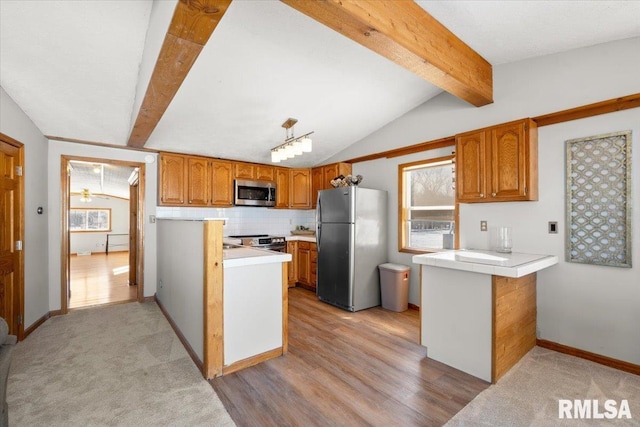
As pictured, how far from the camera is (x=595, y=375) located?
2.30 meters

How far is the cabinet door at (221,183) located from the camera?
183 inches

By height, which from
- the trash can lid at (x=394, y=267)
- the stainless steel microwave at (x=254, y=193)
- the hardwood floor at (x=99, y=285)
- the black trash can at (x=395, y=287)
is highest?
the stainless steel microwave at (x=254, y=193)

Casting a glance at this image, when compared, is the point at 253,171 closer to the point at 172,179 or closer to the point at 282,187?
the point at 282,187

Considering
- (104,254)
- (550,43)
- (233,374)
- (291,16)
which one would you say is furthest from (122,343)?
(104,254)

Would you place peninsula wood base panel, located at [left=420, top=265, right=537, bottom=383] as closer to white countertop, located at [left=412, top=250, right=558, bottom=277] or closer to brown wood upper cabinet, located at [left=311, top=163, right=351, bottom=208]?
white countertop, located at [left=412, top=250, right=558, bottom=277]

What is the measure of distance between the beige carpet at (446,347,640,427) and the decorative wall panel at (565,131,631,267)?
0.89 meters

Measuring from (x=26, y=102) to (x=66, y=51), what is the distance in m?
1.10

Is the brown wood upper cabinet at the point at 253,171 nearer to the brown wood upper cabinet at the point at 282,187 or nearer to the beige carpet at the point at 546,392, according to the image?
the brown wood upper cabinet at the point at 282,187

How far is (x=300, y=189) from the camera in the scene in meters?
5.49

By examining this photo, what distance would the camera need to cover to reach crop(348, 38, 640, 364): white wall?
7.76 feet

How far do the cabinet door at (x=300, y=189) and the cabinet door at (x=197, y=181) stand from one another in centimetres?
150

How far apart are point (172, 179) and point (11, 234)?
6.11 feet

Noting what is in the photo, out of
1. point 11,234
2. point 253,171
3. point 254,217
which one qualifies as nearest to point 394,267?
point 254,217

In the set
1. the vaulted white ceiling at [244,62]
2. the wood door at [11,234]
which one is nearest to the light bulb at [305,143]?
the vaulted white ceiling at [244,62]
